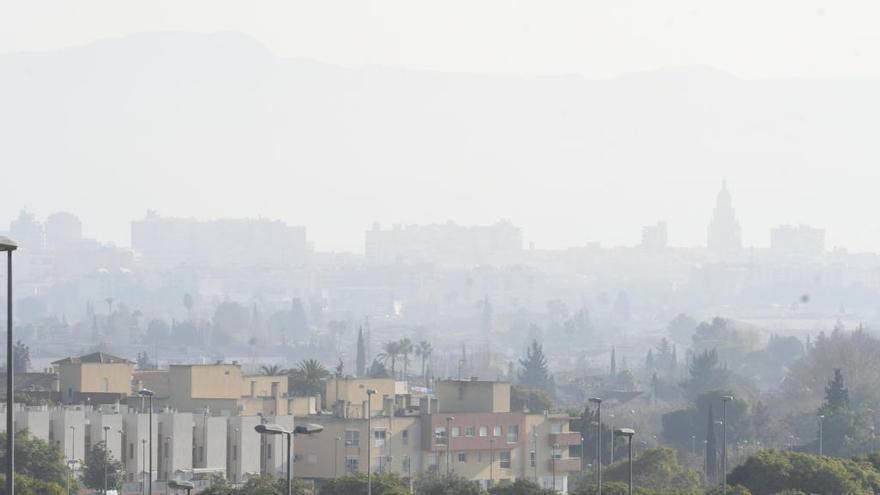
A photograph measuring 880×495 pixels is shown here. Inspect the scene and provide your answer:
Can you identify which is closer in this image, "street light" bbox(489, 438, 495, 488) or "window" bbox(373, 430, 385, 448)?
"window" bbox(373, 430, 385, 448)

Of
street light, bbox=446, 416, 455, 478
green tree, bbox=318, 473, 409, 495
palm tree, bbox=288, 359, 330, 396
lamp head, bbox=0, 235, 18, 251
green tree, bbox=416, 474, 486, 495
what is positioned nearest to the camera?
lamp head, bbox=0, 235, 18, 251

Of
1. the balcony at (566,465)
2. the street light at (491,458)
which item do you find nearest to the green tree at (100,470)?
the street light at (491,458)

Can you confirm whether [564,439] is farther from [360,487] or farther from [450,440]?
[360,487]

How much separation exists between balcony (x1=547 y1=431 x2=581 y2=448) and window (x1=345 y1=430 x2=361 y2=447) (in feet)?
26.7

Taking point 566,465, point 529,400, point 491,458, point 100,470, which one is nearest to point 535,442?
point 566,465

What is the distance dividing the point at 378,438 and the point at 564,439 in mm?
7696

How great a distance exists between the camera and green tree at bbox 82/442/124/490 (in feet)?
214

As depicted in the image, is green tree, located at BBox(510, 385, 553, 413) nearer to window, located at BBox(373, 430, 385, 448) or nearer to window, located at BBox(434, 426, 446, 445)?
window, located at BBox(434, 426, 446, 445)

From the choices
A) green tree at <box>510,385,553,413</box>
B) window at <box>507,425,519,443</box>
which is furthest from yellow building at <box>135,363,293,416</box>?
green tree at <box>510,385,553,413</box>

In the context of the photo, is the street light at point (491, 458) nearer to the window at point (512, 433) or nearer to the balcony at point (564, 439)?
the window at point (512, 433)

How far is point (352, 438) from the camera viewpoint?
243 ft

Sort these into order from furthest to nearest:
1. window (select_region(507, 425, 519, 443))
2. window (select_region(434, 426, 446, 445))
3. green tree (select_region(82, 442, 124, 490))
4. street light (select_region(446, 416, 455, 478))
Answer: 1. window (select_region(507, 425, 519, 443))
2. window (select_region(434, 426, 446, 445))
3. street light (select_region(446, 416, 455, 478))
4. green tree (select_region(82, 442, 124, 490))

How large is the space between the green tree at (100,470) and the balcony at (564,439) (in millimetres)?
17266

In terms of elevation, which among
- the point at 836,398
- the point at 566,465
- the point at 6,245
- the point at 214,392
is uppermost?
the point at 6,245
